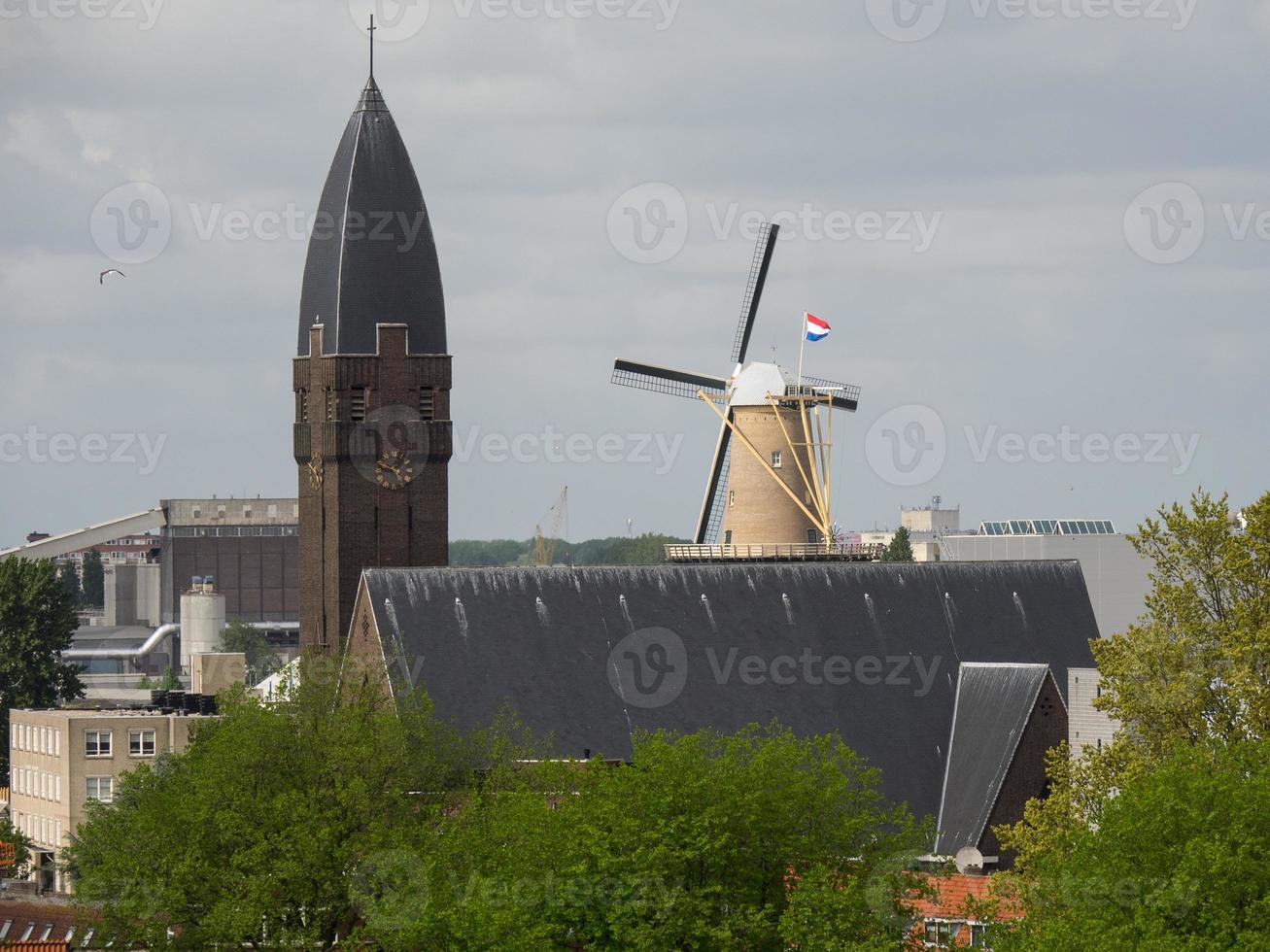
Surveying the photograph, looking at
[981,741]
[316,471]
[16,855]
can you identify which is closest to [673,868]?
[981,741]

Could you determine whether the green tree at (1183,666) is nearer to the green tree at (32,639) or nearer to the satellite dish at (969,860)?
the satellite dish at (969,860)

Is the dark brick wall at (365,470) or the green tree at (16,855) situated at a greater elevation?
the dark brick wall at (365,470)

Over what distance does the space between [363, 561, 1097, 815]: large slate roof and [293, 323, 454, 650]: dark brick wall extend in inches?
229

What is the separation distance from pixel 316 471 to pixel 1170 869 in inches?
1607

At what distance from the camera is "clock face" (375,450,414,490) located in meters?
82.0

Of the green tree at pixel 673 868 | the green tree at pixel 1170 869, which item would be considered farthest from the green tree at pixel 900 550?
the green tree at pixel 1170 869

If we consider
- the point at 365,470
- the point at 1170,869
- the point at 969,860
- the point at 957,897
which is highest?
the point at 365,470

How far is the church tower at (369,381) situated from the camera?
81.5m

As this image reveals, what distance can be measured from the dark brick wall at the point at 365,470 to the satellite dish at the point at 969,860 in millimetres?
21299

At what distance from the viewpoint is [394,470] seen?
82.2 metres

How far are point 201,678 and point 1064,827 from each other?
82.8 metres

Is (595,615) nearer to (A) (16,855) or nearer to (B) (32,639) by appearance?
(A) (16,855)

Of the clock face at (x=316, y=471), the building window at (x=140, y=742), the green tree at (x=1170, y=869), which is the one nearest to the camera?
the green tree at (x=1170, y=869)

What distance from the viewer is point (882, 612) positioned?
79.9m
